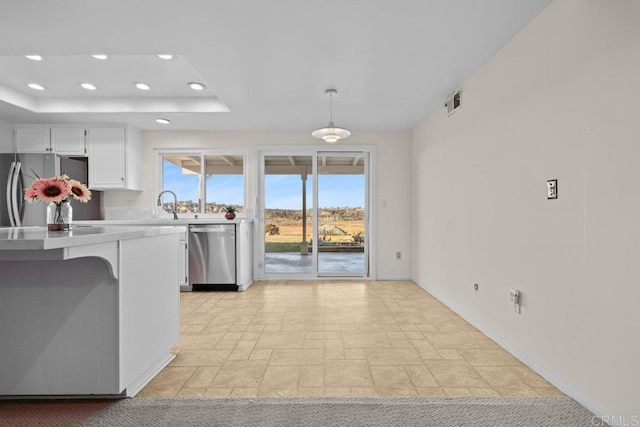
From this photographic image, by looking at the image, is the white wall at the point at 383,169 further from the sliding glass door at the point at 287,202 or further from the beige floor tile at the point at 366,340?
the beige floor tile at the point at 366,340

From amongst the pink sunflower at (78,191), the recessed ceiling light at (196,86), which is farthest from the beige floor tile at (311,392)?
the recessed ceiling light at (196,86)

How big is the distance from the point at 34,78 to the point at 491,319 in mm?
4796

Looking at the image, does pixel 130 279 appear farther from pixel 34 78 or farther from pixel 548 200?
pixel 34 78

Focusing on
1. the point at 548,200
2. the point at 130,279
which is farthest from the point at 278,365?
the point at 548,200

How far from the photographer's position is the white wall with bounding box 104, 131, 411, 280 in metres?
5.12

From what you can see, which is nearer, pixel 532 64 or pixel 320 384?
pixel 320 384

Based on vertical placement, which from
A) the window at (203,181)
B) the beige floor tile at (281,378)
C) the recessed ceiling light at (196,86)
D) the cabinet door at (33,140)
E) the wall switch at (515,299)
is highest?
the recessed ceiling light at (196,86)

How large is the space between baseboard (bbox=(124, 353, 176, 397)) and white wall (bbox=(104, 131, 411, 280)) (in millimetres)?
3100

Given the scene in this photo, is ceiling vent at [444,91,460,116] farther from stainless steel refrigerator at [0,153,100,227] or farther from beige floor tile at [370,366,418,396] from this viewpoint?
stainless steel refrigerator at [0,153,100,227]

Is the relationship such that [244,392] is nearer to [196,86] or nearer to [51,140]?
[196,86]

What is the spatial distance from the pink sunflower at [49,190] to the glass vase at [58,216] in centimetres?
4

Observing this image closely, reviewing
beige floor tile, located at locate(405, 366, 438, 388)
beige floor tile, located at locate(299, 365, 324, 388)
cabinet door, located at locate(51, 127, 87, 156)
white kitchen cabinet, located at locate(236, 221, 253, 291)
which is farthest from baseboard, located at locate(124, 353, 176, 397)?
cabinet door, located at locate(51, 127, 87, 156)

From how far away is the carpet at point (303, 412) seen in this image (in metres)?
1.63

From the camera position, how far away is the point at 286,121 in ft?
15.2
